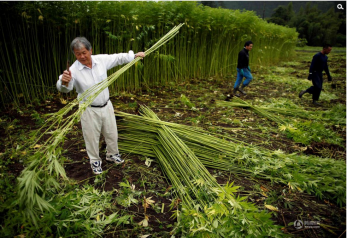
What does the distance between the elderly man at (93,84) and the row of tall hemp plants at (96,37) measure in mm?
691

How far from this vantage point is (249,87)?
718 cm

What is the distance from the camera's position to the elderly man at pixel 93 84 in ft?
6.83

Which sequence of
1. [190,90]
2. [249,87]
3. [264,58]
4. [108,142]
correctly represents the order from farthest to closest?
1. [264,58]
2. [249,87]
3. [190,90]
4. [108,142]

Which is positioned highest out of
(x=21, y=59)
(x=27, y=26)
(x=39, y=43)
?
(x=27, y=26)

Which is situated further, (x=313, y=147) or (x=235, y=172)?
(x=313, y=147)

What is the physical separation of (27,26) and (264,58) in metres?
11.0

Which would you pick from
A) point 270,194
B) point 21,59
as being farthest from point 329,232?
point 21,59

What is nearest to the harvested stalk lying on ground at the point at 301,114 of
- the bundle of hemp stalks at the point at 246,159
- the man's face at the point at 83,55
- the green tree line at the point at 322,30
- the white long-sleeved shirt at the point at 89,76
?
the bundle of hemp stalks at the point at 246,159

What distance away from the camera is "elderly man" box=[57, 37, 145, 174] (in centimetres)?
208

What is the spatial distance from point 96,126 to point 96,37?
3.15m

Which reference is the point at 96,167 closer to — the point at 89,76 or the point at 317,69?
the point at 89,76

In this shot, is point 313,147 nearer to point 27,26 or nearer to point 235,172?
point 235,172

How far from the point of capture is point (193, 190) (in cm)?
202

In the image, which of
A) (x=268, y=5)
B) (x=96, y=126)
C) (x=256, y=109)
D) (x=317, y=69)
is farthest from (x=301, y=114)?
(x=268, y=5)
